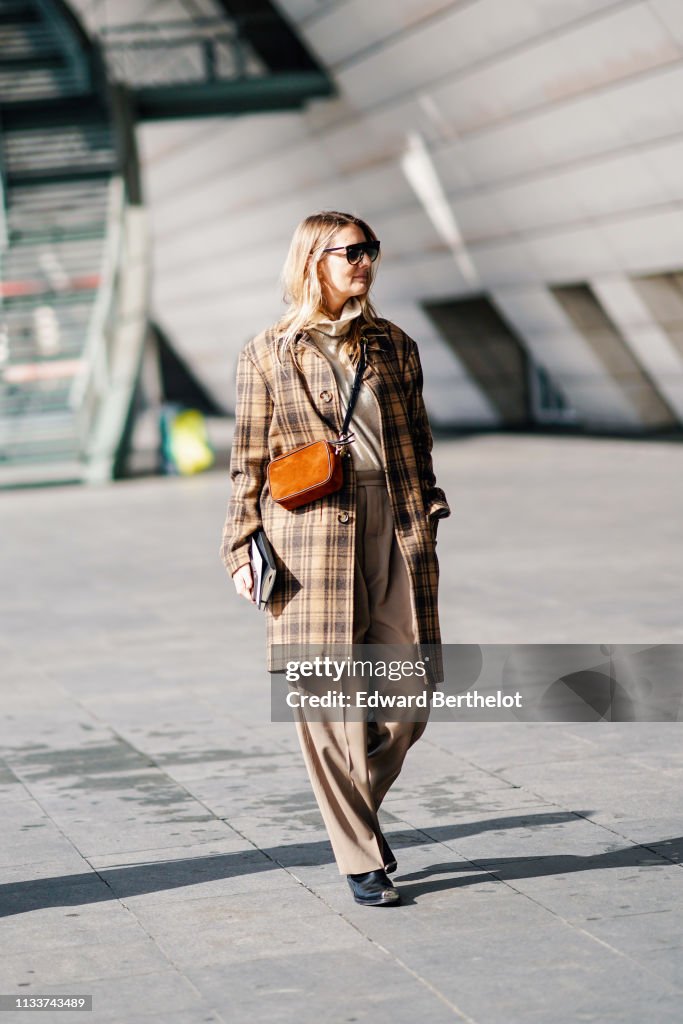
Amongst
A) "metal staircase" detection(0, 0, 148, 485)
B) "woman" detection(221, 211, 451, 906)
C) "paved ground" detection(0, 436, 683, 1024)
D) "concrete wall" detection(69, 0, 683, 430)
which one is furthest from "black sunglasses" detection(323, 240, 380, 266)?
"metal staircase" detection(0, 0, 148, 485)

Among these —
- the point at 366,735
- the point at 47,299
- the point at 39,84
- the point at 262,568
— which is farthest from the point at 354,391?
the point at 39,84

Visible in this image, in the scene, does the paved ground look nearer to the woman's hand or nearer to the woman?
the woman

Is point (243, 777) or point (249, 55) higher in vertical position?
point (249, 55)

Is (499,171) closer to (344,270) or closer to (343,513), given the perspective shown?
(344,270)

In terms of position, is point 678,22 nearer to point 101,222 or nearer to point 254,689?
point 101,222

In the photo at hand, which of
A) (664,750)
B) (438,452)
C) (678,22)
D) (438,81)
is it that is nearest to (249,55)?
(438,81)

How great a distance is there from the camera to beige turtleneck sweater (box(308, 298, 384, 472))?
14.7 ft

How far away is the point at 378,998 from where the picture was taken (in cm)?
373

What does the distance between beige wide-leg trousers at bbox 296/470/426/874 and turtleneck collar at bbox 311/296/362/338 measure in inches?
15.8

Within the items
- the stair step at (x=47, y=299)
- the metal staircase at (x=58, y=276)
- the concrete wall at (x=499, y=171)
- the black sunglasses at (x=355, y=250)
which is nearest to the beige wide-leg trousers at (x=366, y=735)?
the black sunglasses at (x=355, y=250)

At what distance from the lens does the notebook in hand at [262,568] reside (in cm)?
444

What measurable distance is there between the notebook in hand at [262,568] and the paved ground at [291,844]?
84cm

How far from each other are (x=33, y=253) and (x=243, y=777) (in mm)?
17285

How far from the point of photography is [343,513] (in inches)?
174
